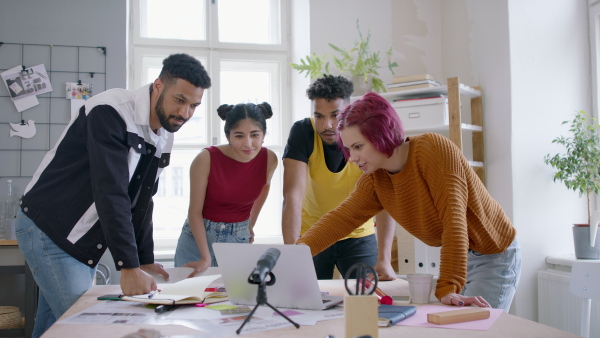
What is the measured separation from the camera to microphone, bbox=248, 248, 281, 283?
40.9 inches

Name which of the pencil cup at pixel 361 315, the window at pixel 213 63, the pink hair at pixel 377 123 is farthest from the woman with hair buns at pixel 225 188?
the window at pixel 213 63

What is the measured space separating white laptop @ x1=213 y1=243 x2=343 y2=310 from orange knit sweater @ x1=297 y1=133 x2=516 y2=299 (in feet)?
1.04

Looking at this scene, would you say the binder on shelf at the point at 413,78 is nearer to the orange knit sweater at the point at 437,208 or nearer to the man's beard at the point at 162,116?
the orange knit sweater at the point at 437,208

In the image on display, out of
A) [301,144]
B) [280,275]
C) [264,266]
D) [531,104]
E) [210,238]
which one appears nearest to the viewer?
[264,266]

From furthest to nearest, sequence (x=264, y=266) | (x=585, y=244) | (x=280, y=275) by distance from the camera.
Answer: (x=585, y=244) → (x=280, y=275) → (x=264, y=266)

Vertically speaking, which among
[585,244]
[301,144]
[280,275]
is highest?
[301,144]

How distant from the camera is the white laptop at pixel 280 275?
1251 millimetres

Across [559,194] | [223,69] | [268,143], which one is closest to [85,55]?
[223,69]

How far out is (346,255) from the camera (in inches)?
83.0

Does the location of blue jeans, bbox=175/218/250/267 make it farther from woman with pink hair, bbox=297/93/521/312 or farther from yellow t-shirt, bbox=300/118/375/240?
woman with pink hair, bbox=297/93/521/312

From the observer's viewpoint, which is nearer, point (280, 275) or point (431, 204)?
point (280, 275)

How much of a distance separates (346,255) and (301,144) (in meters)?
0.46

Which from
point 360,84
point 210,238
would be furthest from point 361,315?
point 360,84

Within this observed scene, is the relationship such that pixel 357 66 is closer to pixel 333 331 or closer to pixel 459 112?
pixel 459 112
